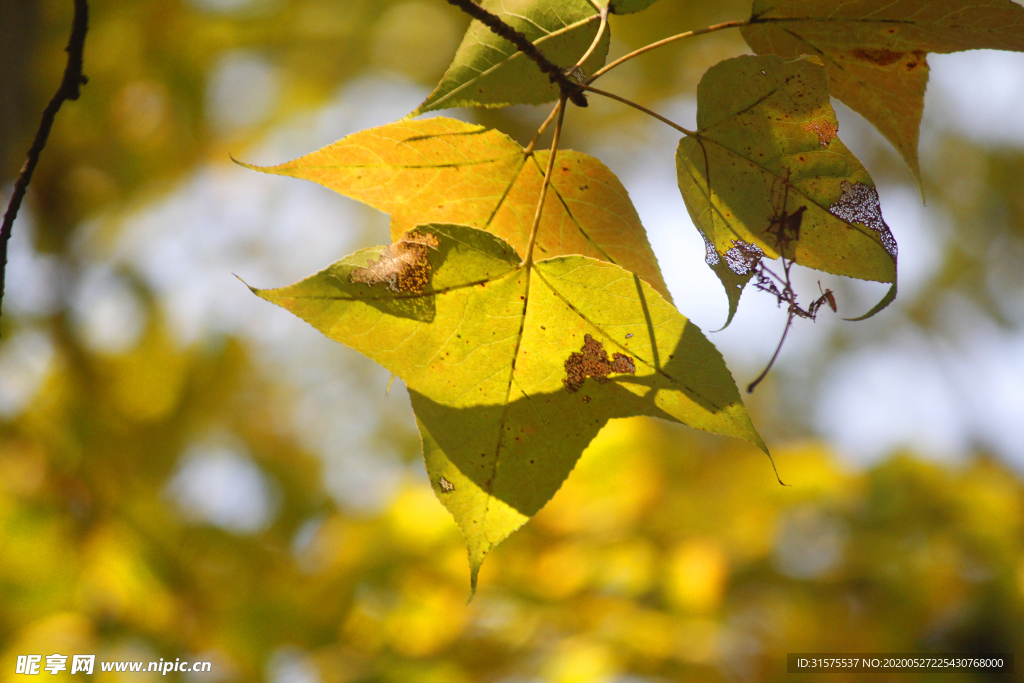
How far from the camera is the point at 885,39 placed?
31 centimetres

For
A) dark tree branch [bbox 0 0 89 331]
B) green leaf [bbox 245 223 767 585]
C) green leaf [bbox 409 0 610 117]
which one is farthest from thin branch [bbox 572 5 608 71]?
dark tree branch [bbox 0 0 89 331]

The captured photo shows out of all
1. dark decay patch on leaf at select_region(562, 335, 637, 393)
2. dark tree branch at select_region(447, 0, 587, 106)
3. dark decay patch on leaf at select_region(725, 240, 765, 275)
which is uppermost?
dark tree branch at select_region(447, 0, 587, 106)

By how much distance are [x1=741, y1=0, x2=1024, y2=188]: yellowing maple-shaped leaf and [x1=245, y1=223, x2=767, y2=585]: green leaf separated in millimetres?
169

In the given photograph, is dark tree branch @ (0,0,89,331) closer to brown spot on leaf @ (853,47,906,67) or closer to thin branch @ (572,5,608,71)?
thin branch @ (572,5,608,71)

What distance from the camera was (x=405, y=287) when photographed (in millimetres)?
301

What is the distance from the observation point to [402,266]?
0.30 meters

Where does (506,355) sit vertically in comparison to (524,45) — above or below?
below

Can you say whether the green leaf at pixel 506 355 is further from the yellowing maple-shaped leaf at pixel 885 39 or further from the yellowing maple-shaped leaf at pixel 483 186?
the yellowing maple-shaped leaf at pixel 885 39

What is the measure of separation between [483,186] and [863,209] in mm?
207

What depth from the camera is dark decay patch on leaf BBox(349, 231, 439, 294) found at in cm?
29

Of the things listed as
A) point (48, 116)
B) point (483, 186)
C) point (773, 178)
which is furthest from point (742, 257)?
point (48, 116)

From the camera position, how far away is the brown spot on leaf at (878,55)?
0.32 metres

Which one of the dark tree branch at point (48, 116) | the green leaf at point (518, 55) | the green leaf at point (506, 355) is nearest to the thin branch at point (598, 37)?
the green leaf at point (518, 55)

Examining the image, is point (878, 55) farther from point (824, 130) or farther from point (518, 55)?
point (518, 55)
